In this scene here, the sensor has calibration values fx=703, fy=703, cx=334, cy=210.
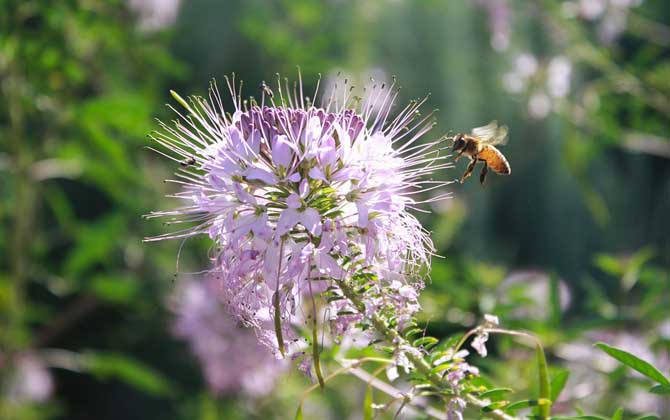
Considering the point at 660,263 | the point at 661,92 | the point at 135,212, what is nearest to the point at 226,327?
the point at 135,212

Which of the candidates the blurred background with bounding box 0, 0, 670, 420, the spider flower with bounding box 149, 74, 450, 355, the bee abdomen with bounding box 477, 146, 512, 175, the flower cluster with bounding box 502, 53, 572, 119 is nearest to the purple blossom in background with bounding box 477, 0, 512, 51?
the blurred background with bounding box 0, 0, 670, 420

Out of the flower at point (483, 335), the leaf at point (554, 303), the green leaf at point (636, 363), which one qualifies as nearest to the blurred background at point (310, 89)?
the leaf at point (554, 303)

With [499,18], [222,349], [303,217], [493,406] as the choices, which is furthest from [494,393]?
[499,18]

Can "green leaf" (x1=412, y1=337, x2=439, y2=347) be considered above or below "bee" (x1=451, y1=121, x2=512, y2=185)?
below

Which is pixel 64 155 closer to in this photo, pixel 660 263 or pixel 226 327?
pixel 226 327

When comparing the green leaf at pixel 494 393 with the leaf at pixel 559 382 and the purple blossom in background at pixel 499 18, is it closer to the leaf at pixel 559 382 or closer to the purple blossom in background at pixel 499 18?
the leaf at pixel 559 382

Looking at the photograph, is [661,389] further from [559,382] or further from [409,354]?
[409,354]

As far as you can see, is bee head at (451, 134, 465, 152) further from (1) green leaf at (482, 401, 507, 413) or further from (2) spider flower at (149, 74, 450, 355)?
(1) green leaf at (482, 401, 507, 413)
